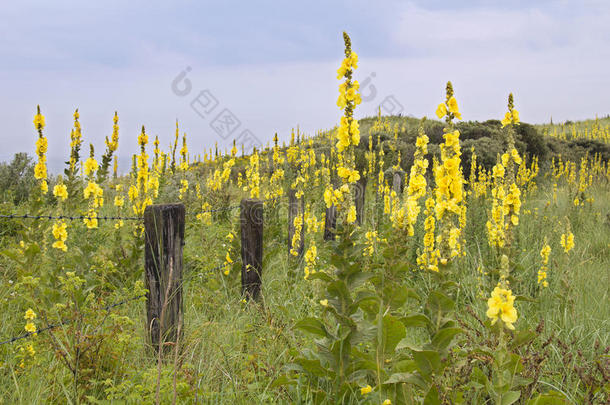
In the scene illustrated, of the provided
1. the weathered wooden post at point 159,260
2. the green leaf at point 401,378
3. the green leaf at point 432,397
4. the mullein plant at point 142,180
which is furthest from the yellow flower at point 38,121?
the green leaf at point 432,397

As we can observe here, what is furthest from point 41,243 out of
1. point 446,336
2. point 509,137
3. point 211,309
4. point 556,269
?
point 556,269

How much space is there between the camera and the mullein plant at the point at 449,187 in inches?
86.0

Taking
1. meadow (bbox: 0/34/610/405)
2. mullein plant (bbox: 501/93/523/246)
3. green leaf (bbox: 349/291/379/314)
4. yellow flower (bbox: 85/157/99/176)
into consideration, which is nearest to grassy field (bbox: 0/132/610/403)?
meadow (bbox: 0/34/610/405)

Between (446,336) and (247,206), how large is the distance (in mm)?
3060

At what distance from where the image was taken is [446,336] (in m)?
1.97

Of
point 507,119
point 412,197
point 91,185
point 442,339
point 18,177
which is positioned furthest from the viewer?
point 18,177

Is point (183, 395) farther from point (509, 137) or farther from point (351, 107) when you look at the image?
point (509, 137)

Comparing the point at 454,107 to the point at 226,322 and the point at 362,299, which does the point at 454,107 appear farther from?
the point at 226,322

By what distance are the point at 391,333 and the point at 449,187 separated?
2.76 ft

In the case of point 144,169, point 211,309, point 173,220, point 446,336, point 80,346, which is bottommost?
point 211,309

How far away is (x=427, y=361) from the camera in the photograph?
6.36ft

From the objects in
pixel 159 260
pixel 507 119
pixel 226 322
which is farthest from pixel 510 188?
pixel 159 260

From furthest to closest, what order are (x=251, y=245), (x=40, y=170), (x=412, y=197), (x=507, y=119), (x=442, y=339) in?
(x=40, y=170), (x=251, y=245), (x=507, y=119), (x=412, y=197), (x=442, y=339)

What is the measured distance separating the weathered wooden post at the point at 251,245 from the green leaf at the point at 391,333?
A: 8.91 ft
